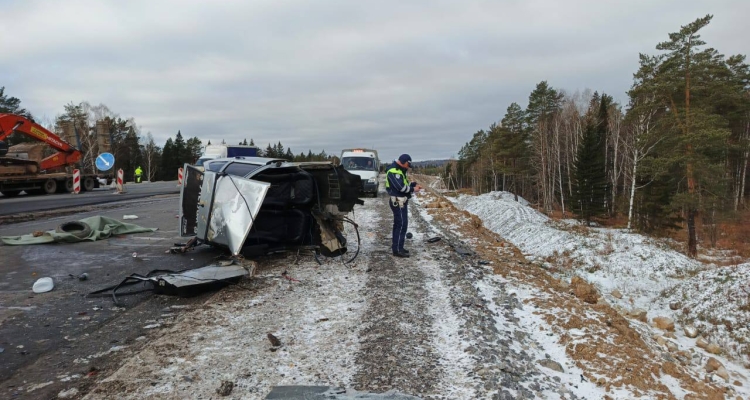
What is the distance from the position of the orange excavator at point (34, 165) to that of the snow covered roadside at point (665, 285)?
2112cm

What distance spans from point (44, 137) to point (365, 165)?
1588 centimetres

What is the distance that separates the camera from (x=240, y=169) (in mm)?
7242

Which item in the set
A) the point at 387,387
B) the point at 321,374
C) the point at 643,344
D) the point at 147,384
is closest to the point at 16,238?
the point at 147,384

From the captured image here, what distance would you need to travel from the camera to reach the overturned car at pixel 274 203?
6.68 meters

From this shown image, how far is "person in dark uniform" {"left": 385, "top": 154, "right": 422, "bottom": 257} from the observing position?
25.9ft

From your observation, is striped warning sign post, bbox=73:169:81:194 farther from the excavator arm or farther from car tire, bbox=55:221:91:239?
car tire, bbox=55:221:91:239

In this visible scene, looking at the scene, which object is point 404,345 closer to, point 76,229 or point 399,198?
point 399,198

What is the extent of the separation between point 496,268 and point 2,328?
6569mm

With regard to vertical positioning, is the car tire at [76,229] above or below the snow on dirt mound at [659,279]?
above

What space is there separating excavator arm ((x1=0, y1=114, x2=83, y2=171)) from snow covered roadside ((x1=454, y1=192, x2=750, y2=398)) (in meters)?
20.7

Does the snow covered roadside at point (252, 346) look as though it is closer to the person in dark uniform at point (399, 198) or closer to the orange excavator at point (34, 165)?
the person in dark uniform at point (399, 198)

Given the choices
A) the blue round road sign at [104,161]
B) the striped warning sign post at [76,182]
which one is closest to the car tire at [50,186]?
the striped warning sign post at [76,182]

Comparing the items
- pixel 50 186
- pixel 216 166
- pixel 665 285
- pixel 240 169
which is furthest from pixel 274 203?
pixel 50 186

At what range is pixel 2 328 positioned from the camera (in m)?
4.25
